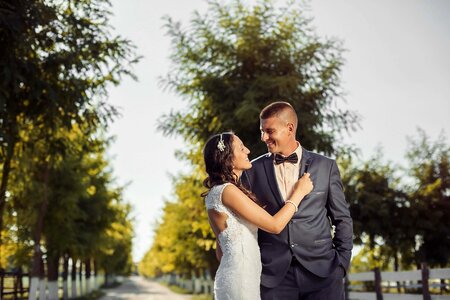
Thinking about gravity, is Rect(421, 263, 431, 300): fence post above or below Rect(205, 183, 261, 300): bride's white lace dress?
below

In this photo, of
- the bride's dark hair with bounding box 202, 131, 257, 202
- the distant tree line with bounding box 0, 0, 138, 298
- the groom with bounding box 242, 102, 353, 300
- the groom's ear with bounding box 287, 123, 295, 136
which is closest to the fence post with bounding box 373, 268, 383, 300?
the distant tree line with bounding box 0, 0, 138, 298

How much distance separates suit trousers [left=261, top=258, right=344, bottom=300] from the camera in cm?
469

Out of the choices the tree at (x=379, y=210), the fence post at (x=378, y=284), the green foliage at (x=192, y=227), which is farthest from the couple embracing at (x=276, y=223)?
the tree at (x=379, y=210)

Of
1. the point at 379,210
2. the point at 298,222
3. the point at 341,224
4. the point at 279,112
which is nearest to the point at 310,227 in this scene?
the point at 298,222

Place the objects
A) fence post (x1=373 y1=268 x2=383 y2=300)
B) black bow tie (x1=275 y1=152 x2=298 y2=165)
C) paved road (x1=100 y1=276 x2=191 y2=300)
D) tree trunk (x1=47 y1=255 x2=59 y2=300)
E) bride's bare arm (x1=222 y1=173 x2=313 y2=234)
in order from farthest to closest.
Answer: paved road (x1=100 y1=276 x2=191 y2=300) → tree trunk (x1=47 y1=255 x2=59 y2=300) → fence post (x1=373 y1=268 x2=383 y2=300) → black bow tie (x1=275 y1=152 x2=298 y2=165) → bride's bare arm (x1=222 y1=173 x2=313 y2=234)

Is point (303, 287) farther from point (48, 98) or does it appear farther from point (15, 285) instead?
point (15, 285)

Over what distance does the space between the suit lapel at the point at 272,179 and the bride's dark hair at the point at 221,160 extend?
178 millimetres

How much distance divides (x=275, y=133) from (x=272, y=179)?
0.34 m

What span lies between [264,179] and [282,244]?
1.66 ft

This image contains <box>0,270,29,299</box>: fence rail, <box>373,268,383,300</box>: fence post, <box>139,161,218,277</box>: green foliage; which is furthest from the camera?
<box>139,161,218,277</box>: green foliage

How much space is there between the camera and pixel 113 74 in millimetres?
17734

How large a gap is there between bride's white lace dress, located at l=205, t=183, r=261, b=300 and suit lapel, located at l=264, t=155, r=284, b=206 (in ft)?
0.92

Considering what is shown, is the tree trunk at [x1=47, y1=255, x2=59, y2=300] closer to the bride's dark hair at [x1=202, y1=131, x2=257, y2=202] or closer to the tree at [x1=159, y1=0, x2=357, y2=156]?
the tree at [x1=159, y1=0, x2=357, y2=156]

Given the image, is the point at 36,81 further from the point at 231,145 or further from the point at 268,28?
the point at 231,145
